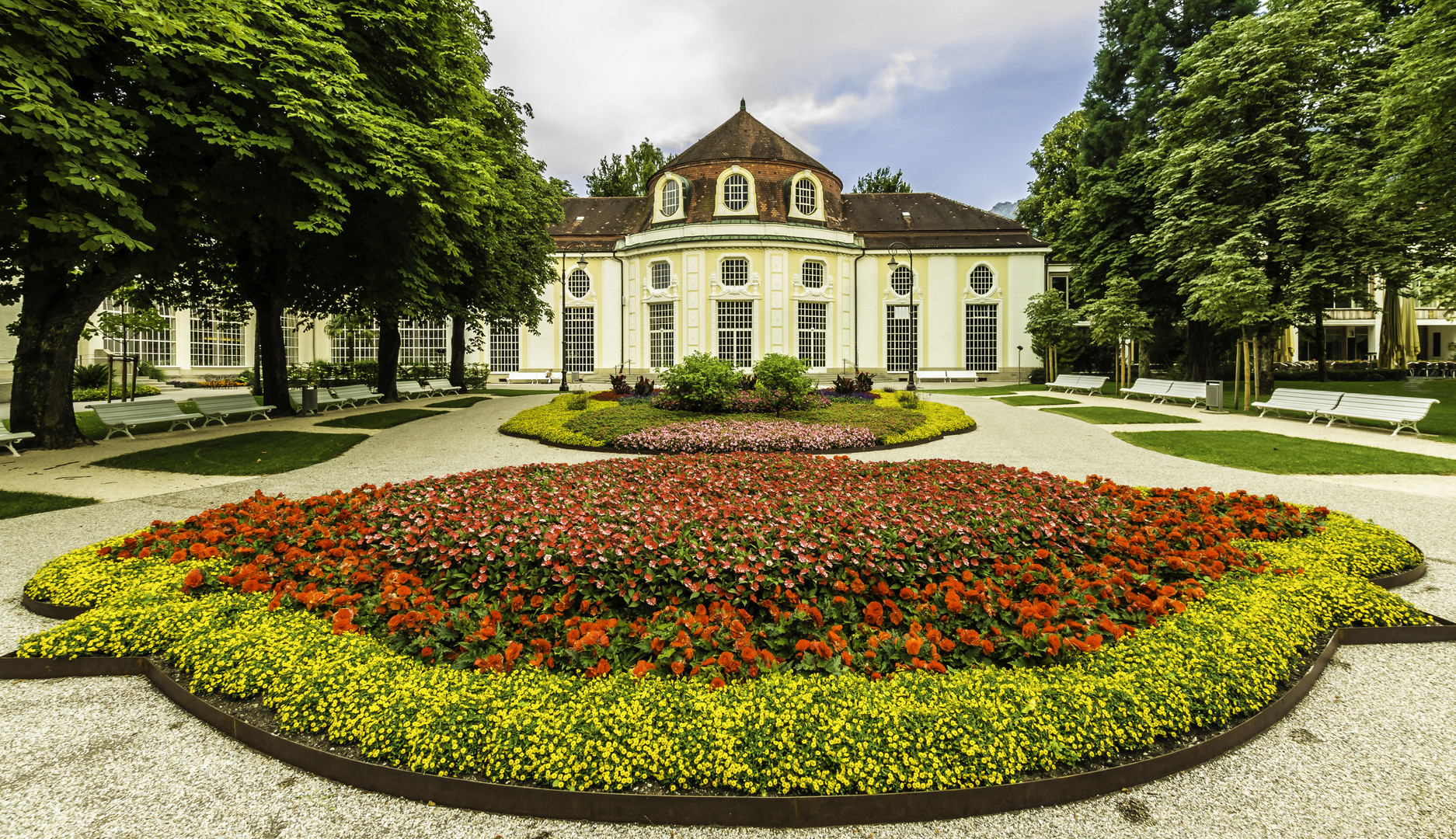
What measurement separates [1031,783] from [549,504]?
12.6ft

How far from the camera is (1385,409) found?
13.5 metres

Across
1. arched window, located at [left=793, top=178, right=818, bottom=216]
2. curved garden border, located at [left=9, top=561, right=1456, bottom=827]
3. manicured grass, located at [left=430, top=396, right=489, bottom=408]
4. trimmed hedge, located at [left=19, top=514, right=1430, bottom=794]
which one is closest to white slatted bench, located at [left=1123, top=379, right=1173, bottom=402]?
arched window, located at [left=793, top=178, right=818, bottom=216]

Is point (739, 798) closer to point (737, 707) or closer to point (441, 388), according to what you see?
point (737, 707)

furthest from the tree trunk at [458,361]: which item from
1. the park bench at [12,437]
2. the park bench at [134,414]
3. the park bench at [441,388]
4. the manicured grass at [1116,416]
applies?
the manicured grass at [1116,416]

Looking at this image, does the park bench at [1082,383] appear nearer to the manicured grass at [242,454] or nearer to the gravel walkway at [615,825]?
the gravel walkway at [615,825]

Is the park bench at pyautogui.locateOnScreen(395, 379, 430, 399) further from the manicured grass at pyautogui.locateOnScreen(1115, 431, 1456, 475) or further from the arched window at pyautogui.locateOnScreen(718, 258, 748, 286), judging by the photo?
the manicured grass at pyautogui.locateOnScreen(1115, 431, 1456, 475)

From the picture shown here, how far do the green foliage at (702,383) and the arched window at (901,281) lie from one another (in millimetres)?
25244

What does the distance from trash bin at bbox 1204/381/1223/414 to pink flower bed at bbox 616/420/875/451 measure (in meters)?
12.5

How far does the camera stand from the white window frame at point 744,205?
112ft

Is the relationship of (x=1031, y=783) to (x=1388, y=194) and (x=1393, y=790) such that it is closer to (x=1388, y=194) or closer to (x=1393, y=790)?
(x=1393, y=790)

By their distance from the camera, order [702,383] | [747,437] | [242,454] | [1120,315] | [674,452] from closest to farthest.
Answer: [242,454] < [674,452] < [747,437] < [702,383] < [1120,315]

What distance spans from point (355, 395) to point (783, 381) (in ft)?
46.4

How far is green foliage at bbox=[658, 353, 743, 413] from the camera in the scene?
14828 millimetres

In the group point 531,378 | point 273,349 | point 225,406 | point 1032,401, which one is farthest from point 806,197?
point 225,406
